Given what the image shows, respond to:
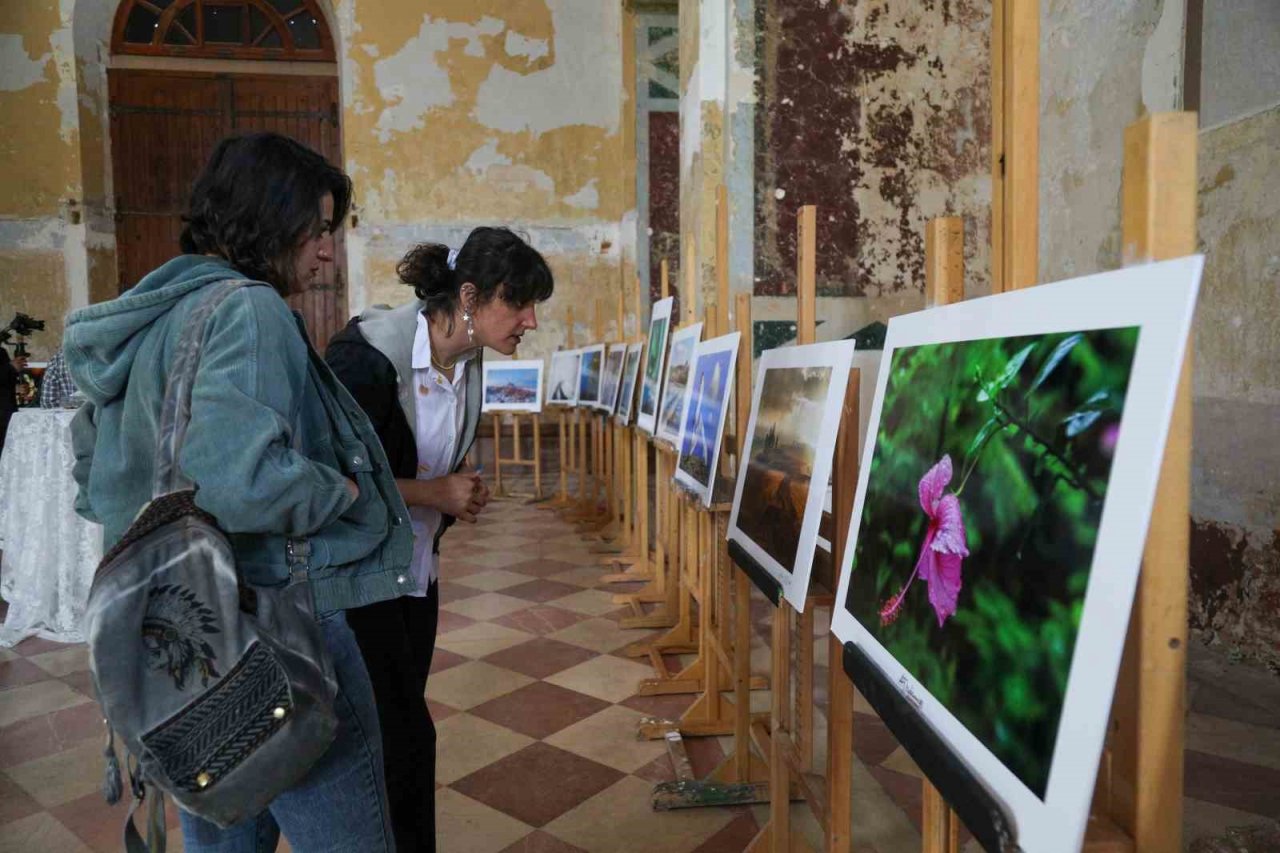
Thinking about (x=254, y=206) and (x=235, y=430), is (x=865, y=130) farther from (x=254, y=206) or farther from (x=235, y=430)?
(x=235, y=430)

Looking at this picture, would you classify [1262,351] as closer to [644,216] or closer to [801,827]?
[801,827]

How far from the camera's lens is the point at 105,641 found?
0.99 m

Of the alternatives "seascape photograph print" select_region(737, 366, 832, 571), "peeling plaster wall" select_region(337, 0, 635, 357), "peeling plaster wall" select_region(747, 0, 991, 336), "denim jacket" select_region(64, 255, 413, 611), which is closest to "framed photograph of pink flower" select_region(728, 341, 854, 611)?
"seascape photograph print" select_region(737, 366, 832, 571)

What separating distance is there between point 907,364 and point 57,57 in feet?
32.3

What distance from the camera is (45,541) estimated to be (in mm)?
3977

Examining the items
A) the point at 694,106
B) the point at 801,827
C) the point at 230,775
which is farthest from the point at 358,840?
the point at 694,106

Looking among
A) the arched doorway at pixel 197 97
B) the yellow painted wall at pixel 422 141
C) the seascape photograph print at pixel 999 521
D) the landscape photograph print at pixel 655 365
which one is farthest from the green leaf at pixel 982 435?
the arched doorway at pixel 197 97

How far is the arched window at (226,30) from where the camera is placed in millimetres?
9055

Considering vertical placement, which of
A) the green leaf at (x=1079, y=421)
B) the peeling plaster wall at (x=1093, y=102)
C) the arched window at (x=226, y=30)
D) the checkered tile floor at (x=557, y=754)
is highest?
the arched window at (x=226, y=30)

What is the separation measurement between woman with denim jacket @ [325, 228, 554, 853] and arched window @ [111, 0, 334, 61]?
872cm

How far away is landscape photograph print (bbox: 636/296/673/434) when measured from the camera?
3912 mm

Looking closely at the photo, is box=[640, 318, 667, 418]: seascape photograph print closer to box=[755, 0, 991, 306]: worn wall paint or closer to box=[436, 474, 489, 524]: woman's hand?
box=[755, 0, 991, 306]: worn wall paint

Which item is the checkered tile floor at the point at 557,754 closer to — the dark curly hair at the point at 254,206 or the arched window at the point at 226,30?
the dark curly hair at the point at 254,206

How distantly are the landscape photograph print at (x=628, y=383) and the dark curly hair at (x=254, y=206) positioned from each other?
384cm
